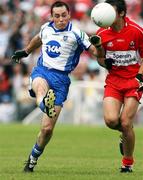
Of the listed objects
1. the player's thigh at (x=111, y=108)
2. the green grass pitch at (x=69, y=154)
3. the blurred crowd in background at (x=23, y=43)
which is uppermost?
the player's thigh at (x=111, y=108)

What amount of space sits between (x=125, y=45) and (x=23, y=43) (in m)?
16.2

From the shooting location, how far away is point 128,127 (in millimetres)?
13414

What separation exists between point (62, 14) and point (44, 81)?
1.10 m

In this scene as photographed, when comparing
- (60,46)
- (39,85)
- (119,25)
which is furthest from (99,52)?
(39,85)

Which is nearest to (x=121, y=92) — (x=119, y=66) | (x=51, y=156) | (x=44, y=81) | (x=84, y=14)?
(x=119, y=66)

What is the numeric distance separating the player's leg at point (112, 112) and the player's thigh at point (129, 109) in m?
0.10

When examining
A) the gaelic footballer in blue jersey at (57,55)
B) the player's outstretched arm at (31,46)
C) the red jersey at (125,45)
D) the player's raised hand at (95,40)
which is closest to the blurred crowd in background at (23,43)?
the player's outstretched arm at (31,46)

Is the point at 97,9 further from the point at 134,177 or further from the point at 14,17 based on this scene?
the point at 14,17

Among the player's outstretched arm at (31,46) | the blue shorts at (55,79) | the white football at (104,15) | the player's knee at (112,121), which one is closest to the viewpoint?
the white football at (104,15)

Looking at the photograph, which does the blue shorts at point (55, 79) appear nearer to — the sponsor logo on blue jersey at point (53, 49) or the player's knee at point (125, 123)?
the sponsor logo on blue jersey at point (53, 49)

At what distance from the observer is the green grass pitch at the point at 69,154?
42.9 ft

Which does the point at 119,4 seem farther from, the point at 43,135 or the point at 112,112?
the point at 43,135

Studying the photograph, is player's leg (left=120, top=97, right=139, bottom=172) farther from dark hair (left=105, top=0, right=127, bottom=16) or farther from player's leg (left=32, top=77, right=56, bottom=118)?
dark hair (left=105, top=0, right=127, bottom=16)

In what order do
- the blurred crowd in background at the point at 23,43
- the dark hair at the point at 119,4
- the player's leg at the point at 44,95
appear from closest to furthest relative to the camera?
the player's leg at the point at 44,95
the dark hair at the point at 119,4
the blurred crowd in background at the point at 23,43
